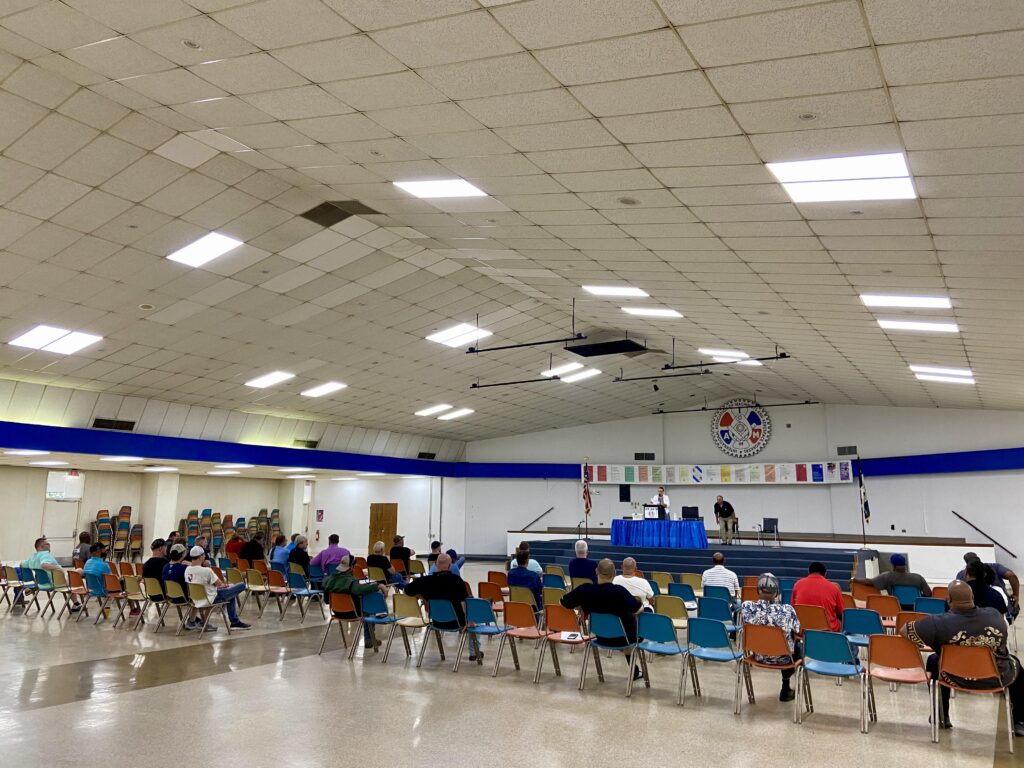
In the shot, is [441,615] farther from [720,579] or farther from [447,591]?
[720,579]

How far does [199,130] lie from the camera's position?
654 centimetres

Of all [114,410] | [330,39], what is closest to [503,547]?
[114,410]

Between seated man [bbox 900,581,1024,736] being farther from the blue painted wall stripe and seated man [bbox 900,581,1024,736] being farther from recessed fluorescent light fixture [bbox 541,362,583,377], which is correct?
the blue painted wall stripe

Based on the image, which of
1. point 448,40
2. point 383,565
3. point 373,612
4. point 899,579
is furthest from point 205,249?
point 899,579

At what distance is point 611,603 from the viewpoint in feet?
22.7

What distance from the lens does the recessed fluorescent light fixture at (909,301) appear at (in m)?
8.24

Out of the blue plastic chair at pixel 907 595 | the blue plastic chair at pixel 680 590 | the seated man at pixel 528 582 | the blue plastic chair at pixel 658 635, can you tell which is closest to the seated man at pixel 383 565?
the seated man at pixel 528 582

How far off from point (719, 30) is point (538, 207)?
12.0 ft

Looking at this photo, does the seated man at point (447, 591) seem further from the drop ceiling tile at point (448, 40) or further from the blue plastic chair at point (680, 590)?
the drop ceiling tile at point (448, 40)

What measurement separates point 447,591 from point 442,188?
432 cm

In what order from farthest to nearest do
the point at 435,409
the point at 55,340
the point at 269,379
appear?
1. the point at 435,409
2. the point at 269,379
3. the point at 55,340

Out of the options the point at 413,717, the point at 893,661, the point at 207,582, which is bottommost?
the point at 413,717

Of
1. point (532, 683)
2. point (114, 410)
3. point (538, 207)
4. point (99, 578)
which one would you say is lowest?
point (532, 683)

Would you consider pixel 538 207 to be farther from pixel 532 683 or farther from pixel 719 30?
pixel 532 683
